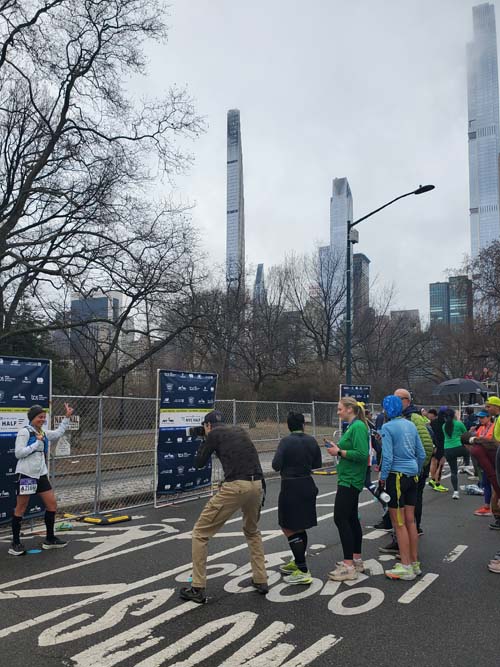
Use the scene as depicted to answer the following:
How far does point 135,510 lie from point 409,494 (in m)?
5.77

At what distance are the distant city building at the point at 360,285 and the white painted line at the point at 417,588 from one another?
39.8 meters

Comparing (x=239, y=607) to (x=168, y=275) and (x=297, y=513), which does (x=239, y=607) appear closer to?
(x=297, y=513)

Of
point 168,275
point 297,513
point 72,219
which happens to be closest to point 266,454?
point 168,275

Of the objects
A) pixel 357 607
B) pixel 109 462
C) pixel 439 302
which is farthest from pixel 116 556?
pixel 439 302

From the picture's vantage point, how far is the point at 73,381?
94.6ft

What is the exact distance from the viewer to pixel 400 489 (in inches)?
230

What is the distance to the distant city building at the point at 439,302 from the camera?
2416 inches

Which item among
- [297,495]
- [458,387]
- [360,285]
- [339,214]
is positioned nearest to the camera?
[297,495]

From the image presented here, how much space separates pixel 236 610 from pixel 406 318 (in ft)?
158

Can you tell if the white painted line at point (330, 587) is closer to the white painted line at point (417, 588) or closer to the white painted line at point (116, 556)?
the white painted line at point (417, 588)

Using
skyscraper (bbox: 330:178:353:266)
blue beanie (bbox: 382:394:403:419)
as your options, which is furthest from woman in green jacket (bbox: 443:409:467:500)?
skyscraper (bbox: 330:178:353:266)

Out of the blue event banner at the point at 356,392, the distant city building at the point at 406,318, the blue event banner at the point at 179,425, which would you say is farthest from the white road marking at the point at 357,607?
the distant city building at the point at 406,318

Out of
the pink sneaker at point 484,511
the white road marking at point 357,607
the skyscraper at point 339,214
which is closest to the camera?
the white road marking at point 357,607

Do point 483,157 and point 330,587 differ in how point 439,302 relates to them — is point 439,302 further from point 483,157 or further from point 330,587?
point 483,157
